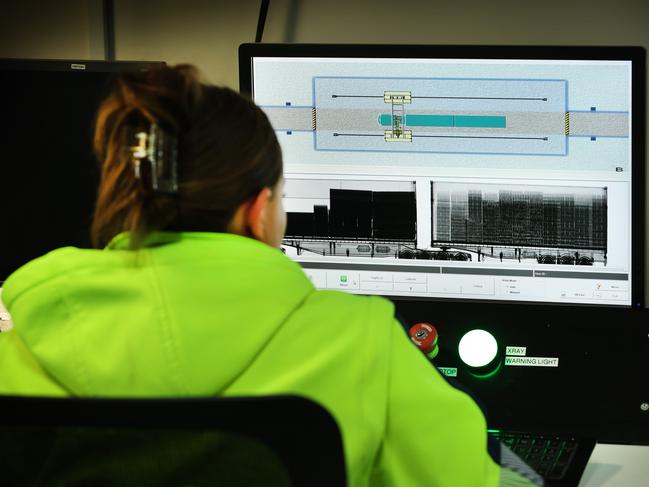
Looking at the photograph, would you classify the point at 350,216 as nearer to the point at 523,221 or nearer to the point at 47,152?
the point at 523,221

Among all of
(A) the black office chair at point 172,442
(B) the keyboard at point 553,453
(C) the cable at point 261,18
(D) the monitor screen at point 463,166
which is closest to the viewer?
(A) the black office chair at point 172,442


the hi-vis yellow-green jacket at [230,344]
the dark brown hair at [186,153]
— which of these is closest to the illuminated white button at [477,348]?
the hi-vis yellow-green jacket at [230,344]

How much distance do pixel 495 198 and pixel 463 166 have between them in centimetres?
8

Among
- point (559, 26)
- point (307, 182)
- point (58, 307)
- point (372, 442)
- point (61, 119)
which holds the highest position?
point (559, 26)

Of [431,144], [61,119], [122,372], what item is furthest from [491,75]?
[122,372]

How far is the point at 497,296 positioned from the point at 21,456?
34.3 inches

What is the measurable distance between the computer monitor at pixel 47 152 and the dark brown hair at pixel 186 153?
566 mm

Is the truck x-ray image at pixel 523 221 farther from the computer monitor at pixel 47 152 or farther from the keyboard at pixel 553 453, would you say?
the computer monitor at pixel 47 152

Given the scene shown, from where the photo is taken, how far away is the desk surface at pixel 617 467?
3.39 feet

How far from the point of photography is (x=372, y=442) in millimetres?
693

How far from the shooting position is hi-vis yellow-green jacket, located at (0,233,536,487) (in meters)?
0.62

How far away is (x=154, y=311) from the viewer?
0.63m

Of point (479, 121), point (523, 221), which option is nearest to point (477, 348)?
point (523, 221)

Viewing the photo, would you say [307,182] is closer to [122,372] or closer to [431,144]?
[431,144]
